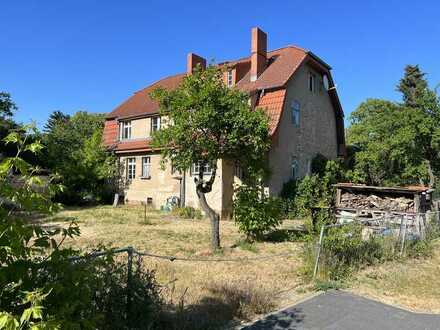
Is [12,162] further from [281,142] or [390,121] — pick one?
[390,121]

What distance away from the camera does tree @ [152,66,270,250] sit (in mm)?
11875

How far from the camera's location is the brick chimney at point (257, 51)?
2339 centimetres

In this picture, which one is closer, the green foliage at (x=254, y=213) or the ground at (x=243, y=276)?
the ground at (x=243, y=276)

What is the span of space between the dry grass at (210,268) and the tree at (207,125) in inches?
57.2

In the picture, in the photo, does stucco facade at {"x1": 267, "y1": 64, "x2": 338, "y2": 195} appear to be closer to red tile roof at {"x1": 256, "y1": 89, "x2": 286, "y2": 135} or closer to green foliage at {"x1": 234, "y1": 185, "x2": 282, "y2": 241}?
red tile roof at {"x1": 256, "y1": 89, "x2": 286, "y2": 135}

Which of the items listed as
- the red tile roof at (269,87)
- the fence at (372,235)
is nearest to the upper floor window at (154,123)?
the red tile roof at (269,87)

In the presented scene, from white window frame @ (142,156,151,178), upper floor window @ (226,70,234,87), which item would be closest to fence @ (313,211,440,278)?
upper floor window @ (226,70,234,87)

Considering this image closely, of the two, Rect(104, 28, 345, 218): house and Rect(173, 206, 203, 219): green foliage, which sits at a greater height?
Rect(104, 28, 345, 218): house

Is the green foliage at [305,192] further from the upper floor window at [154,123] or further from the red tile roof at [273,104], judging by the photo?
the upper floor window at [154,123]

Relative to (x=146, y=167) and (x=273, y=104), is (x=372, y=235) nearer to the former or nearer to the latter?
(x=273, y=104)

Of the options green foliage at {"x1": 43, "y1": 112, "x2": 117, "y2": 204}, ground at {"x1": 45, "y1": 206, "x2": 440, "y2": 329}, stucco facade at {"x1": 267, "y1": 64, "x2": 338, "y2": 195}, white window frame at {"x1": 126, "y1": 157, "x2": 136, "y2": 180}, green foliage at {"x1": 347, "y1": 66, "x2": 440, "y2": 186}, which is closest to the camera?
ground at {"x1": 45, "y1": 206, "x2": 440, "y2": 329}

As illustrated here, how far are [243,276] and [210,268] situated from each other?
916mm

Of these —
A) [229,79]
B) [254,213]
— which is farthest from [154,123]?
[254,213]

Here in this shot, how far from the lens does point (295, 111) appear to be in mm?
23641
